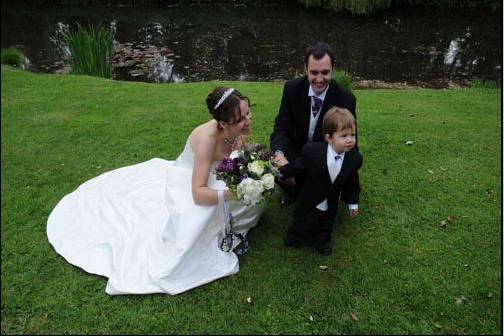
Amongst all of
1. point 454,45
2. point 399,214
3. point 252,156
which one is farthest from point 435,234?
point 454,45

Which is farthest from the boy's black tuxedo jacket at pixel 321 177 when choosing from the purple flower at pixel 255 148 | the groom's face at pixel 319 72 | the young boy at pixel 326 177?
the groom's face at pixel 319 72

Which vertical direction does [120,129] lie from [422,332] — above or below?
above

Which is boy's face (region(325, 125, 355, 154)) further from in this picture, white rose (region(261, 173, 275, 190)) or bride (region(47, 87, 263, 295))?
bride (region(47, 87, 263, 295))

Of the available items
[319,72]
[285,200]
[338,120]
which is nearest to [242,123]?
[338,120]

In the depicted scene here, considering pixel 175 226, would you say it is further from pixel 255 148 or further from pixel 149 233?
pixel 255 148

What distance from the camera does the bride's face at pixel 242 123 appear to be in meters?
3.95

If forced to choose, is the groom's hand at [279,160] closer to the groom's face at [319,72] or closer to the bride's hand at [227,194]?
the bride's hand at [227,194]

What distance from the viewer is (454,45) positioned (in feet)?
48.7

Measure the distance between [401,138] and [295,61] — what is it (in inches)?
285

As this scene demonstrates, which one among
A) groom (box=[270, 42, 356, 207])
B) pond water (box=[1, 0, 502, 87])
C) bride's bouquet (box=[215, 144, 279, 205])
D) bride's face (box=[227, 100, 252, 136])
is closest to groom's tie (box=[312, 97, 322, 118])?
groom (box=[270, 42, 356, 207])

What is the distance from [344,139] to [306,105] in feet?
3.66

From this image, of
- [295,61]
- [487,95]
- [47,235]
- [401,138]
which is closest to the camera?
[47,235]

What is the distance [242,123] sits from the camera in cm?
402

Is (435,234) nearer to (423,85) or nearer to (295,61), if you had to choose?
(423,85)
